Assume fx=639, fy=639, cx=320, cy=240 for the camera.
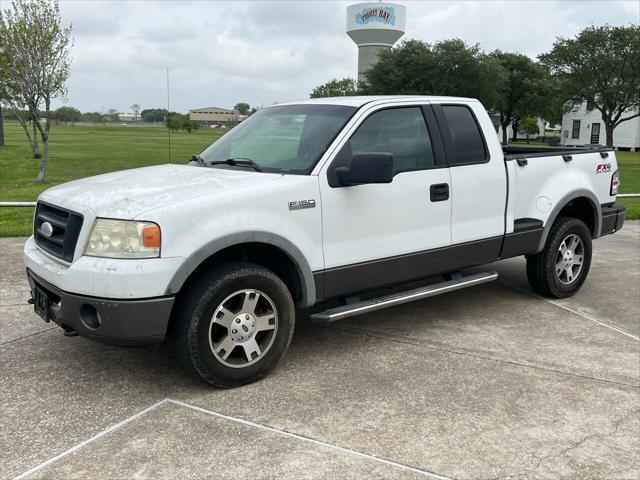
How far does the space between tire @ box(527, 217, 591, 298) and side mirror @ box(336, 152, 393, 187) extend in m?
2.53

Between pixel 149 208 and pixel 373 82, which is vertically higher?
pixel 373 82

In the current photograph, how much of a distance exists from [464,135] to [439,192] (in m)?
0.68

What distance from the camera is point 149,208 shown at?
11.9 ft

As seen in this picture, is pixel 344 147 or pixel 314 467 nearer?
pixel 314 467

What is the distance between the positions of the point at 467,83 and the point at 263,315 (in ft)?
149

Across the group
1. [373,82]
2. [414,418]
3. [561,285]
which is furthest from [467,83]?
[414,418]

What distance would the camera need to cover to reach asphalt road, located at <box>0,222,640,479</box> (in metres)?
3.19

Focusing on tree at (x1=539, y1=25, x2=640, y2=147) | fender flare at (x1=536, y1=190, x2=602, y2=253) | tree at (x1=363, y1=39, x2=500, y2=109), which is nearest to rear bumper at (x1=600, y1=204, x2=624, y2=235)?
fender flare at (x1=536, y1=190, x2=602, y2=253)

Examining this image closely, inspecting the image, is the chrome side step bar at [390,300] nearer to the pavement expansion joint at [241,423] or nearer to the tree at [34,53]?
the pavement expansion joint at [241,423]

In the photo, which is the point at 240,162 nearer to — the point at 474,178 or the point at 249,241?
the point at 249,241

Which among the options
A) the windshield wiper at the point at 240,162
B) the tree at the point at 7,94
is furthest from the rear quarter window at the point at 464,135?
the tree at the point at 7,94

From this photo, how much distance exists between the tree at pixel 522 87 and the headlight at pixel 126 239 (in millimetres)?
57953

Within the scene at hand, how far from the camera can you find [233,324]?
3.94m

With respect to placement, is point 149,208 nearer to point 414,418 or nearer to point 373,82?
point 414,418
